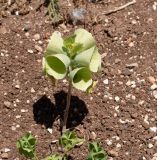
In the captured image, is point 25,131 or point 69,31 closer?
point 25,131

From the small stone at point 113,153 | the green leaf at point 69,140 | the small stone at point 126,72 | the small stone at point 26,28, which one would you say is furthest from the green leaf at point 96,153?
the small stone at point 26,28

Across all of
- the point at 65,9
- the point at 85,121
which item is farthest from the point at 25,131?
the point at 65,9

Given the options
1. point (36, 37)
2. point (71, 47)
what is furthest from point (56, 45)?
point (36, 37)

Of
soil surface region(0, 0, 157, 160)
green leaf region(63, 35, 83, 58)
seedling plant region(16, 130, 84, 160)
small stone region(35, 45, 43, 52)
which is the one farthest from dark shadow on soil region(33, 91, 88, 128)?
green leaf region(63, 35, 83, 58)

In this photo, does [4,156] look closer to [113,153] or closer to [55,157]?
[55,157]

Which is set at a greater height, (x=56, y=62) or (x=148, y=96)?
(x=56, y=62)

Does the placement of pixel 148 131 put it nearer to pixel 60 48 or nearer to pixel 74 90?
pixel 74 90

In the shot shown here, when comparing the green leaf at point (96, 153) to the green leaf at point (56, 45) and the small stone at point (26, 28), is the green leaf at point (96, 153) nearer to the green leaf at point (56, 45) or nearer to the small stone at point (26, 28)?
the green leaf at point (56, 45)
